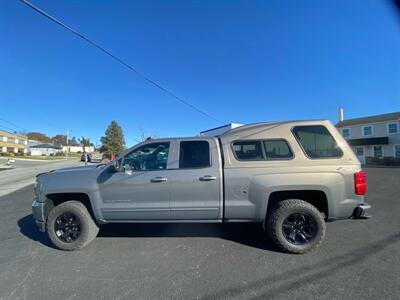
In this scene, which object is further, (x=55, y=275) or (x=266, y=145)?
(x=266, y=145)

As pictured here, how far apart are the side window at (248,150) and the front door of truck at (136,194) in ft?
4.07

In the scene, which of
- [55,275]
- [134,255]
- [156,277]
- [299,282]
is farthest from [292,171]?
[55,275]

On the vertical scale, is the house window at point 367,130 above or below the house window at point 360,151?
above

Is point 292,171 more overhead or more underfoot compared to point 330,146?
more underfoot

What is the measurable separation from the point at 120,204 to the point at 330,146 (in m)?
3.69

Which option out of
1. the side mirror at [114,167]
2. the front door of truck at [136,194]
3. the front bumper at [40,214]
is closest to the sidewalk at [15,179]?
the front bumper at [40,214]

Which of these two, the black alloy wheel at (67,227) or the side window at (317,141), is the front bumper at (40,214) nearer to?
the black alloy wheel at (67,227)

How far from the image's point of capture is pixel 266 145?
4.59 meters

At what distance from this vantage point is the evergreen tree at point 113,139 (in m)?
A: 68.8

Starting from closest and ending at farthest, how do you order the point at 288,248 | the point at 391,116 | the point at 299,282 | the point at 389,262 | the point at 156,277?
the point at 299,282 → the point at 156,277 → the point at 389,262 → the point at 288,248 → the point at 391,116

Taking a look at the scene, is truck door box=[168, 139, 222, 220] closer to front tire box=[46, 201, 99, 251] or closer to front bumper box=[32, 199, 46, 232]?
front tire box=[46, 201, 99, 251]

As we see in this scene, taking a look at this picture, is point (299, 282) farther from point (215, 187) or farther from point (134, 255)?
point (134, 255)

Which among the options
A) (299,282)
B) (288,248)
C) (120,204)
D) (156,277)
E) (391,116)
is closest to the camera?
(299,282)

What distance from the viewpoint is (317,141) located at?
14.9 ft
